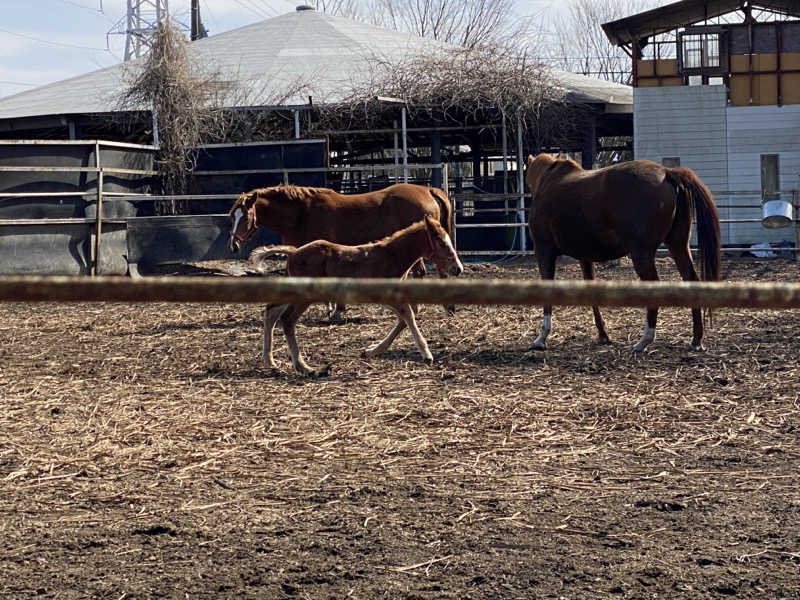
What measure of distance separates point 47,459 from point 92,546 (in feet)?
5.08

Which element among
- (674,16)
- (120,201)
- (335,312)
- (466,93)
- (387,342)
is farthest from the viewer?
(674,16)

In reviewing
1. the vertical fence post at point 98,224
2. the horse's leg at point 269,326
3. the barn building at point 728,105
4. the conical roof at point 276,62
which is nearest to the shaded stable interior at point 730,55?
the barn building at point 728,105

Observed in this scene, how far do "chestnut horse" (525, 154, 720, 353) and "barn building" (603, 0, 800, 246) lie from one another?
53.4 feet

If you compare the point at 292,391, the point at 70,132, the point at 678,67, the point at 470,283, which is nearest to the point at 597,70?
the point at 678,67

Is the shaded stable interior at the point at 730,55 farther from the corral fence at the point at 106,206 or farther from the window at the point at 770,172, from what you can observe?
the corral fence at the point at 106,206

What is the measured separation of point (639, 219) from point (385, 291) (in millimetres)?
7147

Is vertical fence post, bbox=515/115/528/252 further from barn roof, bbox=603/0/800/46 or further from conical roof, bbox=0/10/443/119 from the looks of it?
barn roof, bbox=603/0/800/46

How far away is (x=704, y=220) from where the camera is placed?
8.40m

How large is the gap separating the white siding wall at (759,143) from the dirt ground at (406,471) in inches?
653

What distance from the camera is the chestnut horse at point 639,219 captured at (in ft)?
27.6

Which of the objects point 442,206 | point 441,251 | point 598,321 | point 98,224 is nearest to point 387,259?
point 441,251

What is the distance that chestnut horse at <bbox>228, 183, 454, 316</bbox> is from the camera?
10.8 m

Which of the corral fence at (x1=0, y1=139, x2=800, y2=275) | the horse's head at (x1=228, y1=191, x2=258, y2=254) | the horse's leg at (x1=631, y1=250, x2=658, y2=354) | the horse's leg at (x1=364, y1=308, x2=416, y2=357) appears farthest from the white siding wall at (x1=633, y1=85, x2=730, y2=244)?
the horse's leg at (x1=364, y1=308, x2=416, y2=357)

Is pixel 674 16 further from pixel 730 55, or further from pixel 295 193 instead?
pixel 295 193
